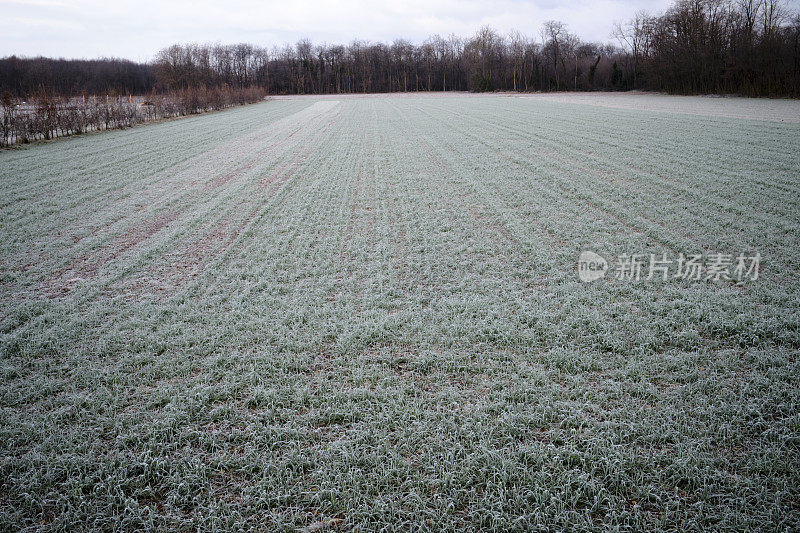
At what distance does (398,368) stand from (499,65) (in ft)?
305

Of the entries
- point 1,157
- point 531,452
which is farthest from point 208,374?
point 1,157

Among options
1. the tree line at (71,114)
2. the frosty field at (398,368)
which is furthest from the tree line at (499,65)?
the frosty field at (398,368)

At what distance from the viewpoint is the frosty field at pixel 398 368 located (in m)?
2.49

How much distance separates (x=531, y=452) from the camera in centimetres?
275

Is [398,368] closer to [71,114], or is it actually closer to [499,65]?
[71,114]

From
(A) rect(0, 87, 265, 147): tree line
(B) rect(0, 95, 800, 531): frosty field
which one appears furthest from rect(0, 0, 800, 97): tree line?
(B) rect(0, 95, 800, 531): frosty field

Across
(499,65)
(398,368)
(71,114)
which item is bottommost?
(398,368)

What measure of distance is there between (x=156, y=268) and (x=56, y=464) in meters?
3.71

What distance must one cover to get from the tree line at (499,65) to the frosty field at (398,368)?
20.5 meters

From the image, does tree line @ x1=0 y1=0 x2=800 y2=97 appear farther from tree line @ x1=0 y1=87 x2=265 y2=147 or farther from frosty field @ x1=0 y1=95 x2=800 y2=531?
frosty field @ x1=0 y1=95 x2=800 y2=531

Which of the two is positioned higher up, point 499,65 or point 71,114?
point 499,65

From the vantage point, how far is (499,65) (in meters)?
84.1

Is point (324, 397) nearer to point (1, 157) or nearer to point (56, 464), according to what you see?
point (56, 464)

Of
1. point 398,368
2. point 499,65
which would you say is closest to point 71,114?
point 398,368
